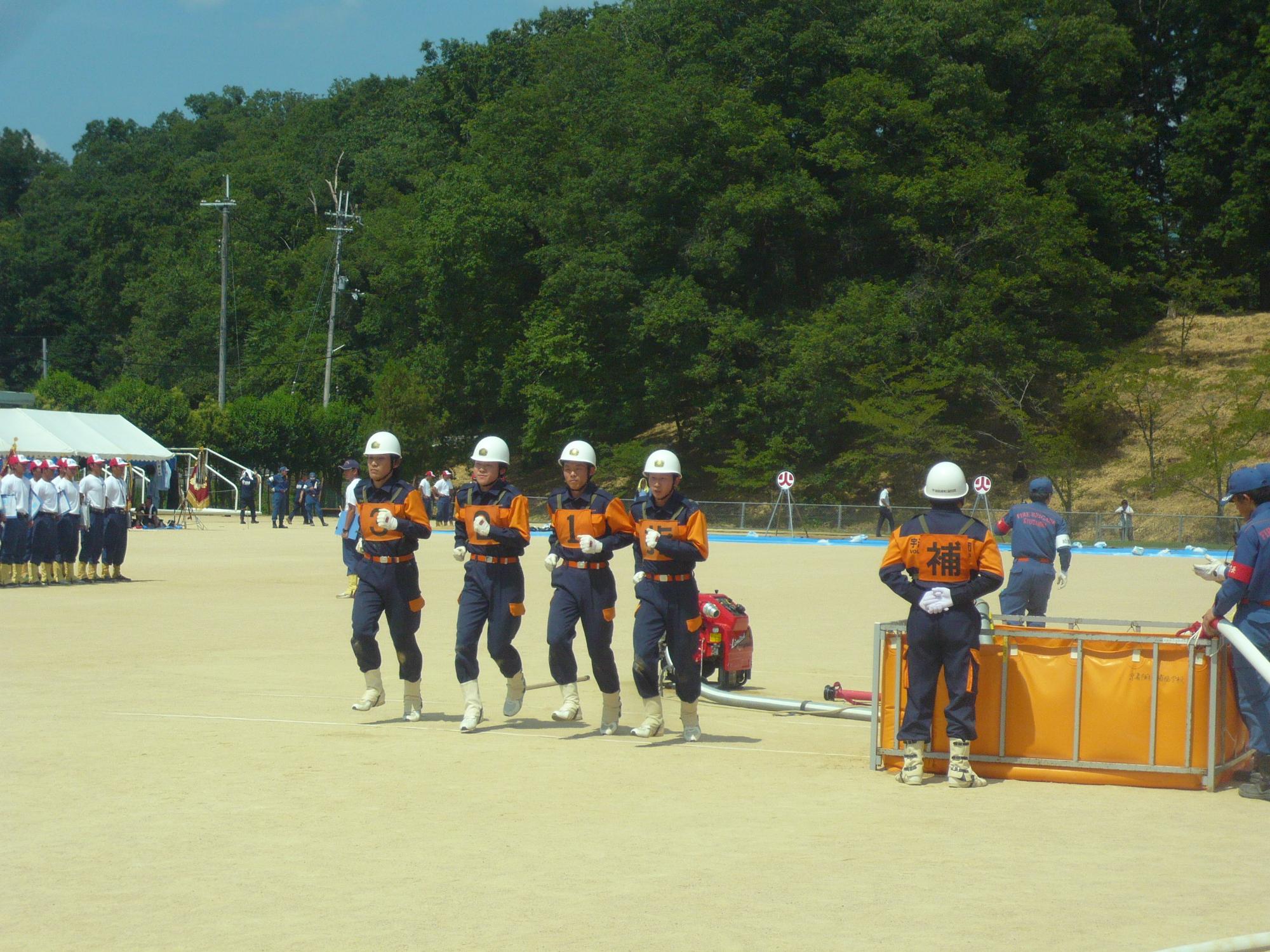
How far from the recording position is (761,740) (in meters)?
10.3

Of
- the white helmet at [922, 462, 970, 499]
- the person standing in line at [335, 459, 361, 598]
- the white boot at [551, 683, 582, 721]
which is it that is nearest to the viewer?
the white helmet at [922, 462, 970, 499]

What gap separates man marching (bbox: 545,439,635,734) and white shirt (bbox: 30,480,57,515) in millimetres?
16551

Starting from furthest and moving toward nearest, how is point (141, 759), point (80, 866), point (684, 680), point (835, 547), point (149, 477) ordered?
point (149, 477), point (835, 547), point (684, 680), point (141, 759), point (80, 866)

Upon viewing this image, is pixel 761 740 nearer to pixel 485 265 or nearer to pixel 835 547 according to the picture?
pixel 835 547

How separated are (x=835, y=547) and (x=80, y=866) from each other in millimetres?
38154

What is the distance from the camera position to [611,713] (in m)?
10.3

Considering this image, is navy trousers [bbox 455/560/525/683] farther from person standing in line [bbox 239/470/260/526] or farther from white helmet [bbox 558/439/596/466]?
person standing in line [bbox 239/470/260/526]

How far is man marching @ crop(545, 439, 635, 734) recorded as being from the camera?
33.3 ft

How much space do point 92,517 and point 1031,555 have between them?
708 inches

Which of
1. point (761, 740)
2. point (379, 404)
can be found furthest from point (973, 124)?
point (761, 740)

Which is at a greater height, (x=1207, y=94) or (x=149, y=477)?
(x=1207, y=94)

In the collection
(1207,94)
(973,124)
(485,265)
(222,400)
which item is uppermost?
(1207,94)

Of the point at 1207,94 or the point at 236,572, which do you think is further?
the point at 1207,94

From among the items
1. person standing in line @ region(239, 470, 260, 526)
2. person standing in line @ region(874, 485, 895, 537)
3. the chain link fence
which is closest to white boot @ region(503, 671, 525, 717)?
the chain link fence
